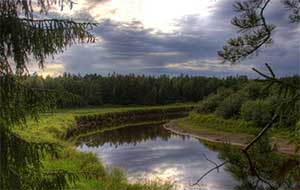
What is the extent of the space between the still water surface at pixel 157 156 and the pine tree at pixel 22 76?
42.8ft

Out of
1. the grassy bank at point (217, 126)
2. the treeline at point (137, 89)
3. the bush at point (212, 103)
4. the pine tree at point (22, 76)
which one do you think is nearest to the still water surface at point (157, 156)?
the grassy bank at point (217, 126)

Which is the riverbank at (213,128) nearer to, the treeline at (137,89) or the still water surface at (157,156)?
the still water surface at (157,156)

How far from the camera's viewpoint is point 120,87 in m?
92.8

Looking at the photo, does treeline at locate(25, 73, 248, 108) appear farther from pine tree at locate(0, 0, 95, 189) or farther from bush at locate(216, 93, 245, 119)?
pine tree at locate(0, 0, 95, 189)

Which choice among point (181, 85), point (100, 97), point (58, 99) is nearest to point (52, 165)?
point (58, 99)

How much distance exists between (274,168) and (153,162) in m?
23.9

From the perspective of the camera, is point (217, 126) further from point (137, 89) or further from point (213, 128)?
point (137, 89)

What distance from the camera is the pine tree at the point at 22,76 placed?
5.93 m

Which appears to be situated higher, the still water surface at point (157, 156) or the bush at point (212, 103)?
the bush at point (212, 103)

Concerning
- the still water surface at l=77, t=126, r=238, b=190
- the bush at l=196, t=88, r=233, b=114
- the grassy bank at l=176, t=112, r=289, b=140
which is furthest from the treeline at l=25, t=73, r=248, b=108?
the still water surface at l=77, t=126, r=238, b=190

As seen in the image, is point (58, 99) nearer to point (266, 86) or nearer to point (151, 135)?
point (266, 86)

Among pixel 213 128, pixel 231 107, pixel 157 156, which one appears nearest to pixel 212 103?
pixel 231 107

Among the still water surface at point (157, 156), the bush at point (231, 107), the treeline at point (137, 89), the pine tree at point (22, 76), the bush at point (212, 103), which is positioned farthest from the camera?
the treeline at point (137, 89)

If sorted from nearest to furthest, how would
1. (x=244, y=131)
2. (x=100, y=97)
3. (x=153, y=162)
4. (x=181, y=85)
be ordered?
(x=153, y=162) → (x=244, y=131) → (x=100, y=97) → (x=181, y=85)
